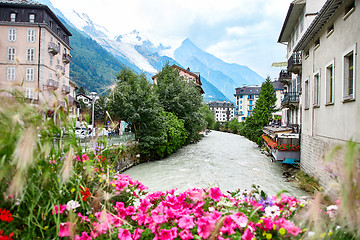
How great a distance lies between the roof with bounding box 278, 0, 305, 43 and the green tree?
1081cm

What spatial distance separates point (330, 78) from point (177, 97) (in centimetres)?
1631

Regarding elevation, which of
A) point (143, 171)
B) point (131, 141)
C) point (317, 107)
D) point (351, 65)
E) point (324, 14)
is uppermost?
point (324, 14)

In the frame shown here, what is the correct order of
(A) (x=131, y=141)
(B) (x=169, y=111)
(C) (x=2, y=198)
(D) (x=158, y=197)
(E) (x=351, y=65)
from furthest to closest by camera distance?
(B) (x=169, y=111), (A) (x=131, y=141), (E) (x=351, y=65), (D) (x=158, y=197), (C) (x=2, y=198)

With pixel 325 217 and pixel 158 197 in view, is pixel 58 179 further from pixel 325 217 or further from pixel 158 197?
pixel 325 217

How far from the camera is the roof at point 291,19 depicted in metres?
19.6

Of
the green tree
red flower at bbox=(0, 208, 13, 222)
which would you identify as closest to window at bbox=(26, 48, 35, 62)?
the green tree

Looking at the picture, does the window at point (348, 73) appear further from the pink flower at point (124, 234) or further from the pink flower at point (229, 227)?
the pink flower at point (124, 234)

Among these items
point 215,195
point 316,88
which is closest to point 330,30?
point 316,88

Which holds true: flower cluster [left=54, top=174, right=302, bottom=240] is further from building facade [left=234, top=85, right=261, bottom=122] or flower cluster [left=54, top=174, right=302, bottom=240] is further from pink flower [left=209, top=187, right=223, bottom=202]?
building facade [left=234, top=85, right=261, bottom=122]

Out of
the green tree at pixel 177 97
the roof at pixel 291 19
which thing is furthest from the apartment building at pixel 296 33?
the green tree at pixel 177 97

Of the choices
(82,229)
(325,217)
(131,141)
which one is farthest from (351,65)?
(131,141)

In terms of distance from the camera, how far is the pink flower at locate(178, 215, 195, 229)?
2059 millimetres

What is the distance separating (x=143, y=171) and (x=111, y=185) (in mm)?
12946

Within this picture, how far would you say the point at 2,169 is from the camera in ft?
5.57
